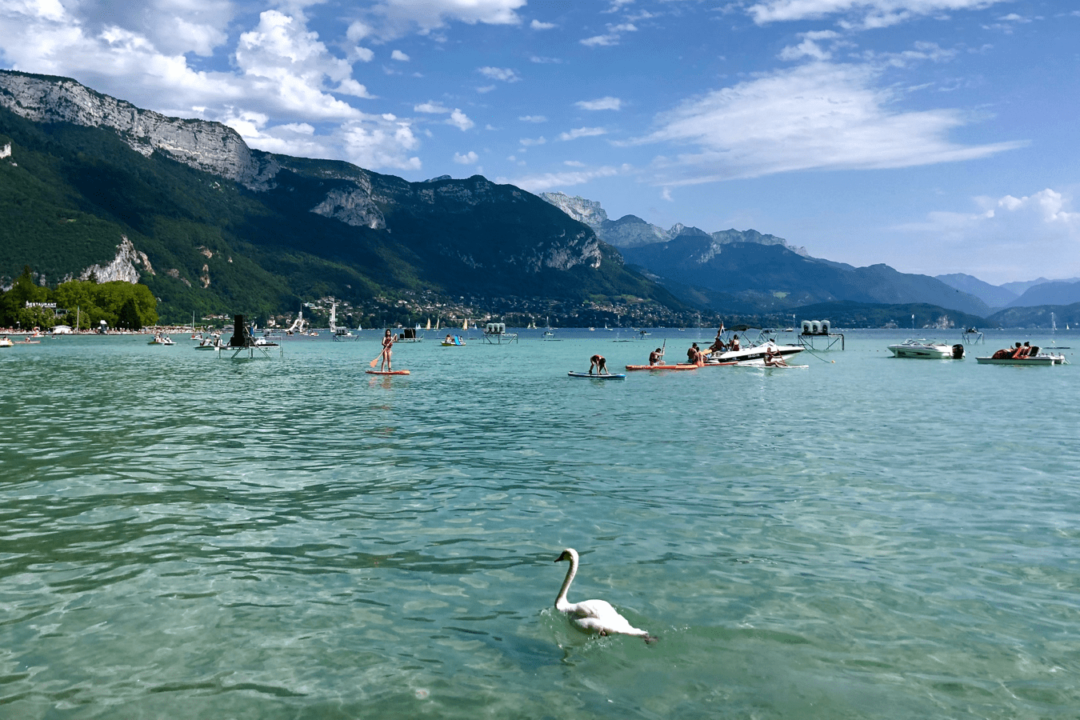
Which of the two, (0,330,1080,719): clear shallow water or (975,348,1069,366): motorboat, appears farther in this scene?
(975,348,1069,366): motorboat

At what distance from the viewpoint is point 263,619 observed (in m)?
9.77

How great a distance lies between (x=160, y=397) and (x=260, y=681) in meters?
38.2

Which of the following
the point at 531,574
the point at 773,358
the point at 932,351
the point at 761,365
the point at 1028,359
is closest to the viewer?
the point at 531,574

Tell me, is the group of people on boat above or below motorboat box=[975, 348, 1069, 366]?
above

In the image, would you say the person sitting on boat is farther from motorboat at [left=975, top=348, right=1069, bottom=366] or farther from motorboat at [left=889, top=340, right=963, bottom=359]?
motorboat at [left=889, top=340, right=963, bottom=359]

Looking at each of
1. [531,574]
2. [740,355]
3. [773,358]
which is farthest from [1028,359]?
[531,574]

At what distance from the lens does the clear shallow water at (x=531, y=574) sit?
7.99 m

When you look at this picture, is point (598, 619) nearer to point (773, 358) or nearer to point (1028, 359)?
point (773, 358)

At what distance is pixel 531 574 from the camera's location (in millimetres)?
11602

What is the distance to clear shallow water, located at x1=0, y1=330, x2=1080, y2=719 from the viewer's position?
26.2 feet

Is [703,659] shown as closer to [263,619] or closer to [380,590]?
[380,590]

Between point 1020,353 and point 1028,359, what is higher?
point 1020,353

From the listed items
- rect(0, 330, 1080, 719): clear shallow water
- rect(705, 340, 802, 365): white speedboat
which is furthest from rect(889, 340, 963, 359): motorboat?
rect(0, 330, 1080, 719): clear shallow water

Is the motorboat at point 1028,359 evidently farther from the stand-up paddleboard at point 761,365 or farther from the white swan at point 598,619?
the white swan at point 598,619
